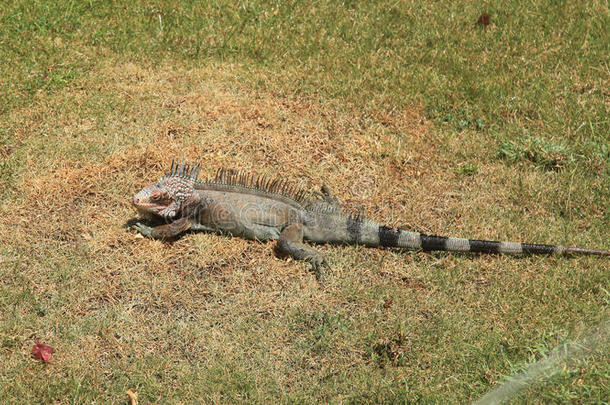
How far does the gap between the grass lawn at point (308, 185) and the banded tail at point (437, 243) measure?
94 mm

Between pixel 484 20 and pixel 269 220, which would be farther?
pixel 484 20

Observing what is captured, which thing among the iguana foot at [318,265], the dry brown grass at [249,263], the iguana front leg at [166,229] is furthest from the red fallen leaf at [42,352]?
the iguana foot at [318,265]

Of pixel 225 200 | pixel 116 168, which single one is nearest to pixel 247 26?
pixel 116 168

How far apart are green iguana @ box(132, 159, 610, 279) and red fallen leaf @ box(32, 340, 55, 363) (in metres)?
1.40

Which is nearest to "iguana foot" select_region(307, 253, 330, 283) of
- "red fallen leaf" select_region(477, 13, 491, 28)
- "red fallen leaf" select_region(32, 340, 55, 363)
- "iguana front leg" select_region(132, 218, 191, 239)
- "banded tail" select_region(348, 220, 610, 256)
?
"banded tail" select_region(348, 220, 610, 256)

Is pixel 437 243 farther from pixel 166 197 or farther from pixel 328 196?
pixel 166 197

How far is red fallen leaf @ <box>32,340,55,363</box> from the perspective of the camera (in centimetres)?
466

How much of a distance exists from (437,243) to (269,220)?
154 centimetres

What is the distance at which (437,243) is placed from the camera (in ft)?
18.3

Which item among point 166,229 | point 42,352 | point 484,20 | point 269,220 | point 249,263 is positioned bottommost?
point 42,352

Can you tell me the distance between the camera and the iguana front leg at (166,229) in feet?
18.5

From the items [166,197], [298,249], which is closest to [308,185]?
[298,249]

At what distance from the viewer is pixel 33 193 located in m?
6.12

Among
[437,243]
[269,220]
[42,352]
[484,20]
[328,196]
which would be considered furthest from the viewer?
[484,20]
